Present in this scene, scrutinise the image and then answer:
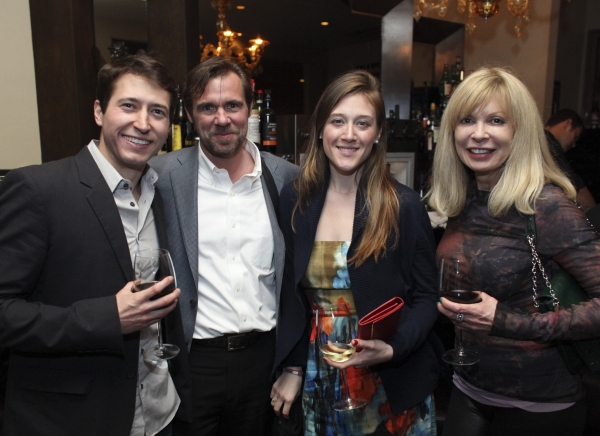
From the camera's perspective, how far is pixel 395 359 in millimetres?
1561

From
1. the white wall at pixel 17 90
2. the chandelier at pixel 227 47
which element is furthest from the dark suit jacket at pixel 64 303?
the chandelier at pixel 227 47

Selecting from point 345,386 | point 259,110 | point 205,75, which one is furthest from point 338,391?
point 259,110

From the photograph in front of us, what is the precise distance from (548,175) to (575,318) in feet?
1.50

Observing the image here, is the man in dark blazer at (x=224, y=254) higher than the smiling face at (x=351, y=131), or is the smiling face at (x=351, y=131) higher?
the smiling face at (x=351, y=131)

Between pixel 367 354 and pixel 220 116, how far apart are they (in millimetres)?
1025

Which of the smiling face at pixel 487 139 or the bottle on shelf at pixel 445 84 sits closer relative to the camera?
the smiling face at pixel 487 139

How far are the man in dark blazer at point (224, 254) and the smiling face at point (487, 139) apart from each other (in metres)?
0.77

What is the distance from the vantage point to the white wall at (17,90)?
11.0 feet

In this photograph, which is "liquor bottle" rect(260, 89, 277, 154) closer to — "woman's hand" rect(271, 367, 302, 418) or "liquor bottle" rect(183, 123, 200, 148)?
"liquor bottle" rect(183, 123, 200, 148)

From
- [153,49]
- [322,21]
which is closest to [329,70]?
[322,21]

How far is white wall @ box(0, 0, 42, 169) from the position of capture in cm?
335

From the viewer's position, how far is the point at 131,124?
4.88 ft

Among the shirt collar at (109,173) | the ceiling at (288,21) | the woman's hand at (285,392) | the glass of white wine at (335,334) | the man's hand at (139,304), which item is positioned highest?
the ceiling at (288,21)

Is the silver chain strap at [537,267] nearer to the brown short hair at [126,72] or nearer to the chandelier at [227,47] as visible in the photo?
the brown short hair at [126,72]
